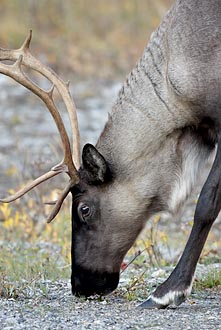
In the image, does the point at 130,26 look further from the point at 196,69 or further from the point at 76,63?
the point at 196,69

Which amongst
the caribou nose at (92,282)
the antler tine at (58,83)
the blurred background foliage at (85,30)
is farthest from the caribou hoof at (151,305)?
the blurred background foliage at (85,30)

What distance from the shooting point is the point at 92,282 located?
7262 millimetres

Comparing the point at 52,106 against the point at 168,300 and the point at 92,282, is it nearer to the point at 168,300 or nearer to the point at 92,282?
the point at 92,282

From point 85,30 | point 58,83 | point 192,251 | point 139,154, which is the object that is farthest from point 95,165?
point 85,30

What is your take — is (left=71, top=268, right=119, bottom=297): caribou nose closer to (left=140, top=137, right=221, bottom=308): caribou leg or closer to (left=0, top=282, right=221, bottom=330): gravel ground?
(left=0, top=282, right=221, bottom=330): gravel ground

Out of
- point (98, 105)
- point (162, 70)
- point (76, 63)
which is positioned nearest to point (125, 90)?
point (162, 70)

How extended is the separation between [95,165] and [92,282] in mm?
808

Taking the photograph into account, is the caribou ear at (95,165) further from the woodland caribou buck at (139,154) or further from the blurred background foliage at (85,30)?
the blurred background foliage at (85,30)

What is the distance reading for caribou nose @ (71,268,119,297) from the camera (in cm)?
723

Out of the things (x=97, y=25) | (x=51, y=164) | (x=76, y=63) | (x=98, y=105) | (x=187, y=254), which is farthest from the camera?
(x=97, y=25)

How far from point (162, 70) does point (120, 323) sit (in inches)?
75.4

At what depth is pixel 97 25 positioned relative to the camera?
21.1 meters

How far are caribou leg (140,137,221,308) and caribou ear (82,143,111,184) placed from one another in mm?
745

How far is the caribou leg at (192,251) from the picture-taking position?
6.79 m
